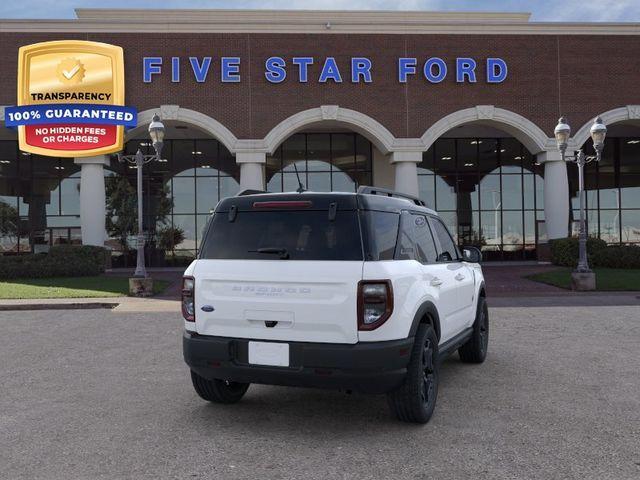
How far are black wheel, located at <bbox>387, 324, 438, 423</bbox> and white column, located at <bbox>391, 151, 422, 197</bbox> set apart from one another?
60.3ft

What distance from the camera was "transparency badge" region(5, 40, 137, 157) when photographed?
21.7 metres

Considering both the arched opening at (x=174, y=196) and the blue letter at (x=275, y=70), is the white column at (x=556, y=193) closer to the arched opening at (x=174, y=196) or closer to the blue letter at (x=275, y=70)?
the blue letter at (x=275, y=70)

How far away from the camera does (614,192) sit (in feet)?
101

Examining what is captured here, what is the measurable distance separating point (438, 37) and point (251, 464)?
22.8 meters

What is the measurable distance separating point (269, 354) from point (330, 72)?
2021 cm

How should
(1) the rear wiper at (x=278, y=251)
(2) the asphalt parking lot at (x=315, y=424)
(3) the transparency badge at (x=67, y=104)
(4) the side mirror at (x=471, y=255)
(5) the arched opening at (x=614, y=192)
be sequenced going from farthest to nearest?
(5) the arched opening at (x=614, y=192) < (3) the transparency badge at (x=67, y=104) < (4) the side mirror at (x=471, y=255) < (1) the rear wiper at (x=278, y=251) < (2) the asphalt parking lot at (x=315, y=424)

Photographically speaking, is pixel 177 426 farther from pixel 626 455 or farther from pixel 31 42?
pixel 31 42

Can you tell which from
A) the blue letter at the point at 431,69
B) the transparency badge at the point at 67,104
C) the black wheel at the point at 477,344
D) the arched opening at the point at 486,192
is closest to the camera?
the black wheel at the point at 477,344

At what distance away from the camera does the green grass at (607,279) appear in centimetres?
1583

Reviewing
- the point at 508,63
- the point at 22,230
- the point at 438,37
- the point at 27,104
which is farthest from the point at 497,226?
the point at 22,230

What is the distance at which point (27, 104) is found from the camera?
21.8 meters

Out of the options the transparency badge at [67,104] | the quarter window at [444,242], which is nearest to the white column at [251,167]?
the transparency badge at [67,104]

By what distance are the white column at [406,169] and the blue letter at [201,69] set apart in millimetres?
8625

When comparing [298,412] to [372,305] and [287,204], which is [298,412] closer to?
[372,305]
